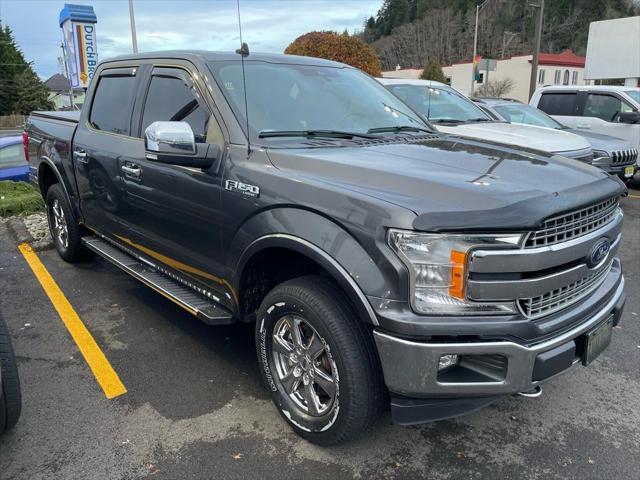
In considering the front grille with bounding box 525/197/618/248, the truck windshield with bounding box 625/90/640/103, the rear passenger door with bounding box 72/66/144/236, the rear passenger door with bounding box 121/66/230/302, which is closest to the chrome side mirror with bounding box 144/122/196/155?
the rear passenger door with bounding box 121/66/230/302

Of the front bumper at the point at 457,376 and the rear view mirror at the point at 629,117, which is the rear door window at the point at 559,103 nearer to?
the rear view mirror at the point at 629,117

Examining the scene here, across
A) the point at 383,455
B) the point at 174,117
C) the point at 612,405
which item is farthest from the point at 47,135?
the point at 612,405

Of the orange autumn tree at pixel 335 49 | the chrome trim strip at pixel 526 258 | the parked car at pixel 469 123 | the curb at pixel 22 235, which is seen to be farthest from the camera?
the orange autumn tree at pixel 335 49

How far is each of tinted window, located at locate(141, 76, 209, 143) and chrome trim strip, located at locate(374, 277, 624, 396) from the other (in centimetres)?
180

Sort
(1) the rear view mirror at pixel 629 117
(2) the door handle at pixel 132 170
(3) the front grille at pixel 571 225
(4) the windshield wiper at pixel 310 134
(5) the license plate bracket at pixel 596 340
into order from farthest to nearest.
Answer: (1) the rear view mirror at pixel 629 117, (2) the door handle at pixel 132 170, (4) the windshield wiper at pixel 310 134, (5) the license plate bracket at pixel 596 340, (3) the front grille at pixel 571 225

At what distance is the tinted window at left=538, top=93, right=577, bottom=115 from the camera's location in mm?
10773

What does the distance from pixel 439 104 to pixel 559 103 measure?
167 inches

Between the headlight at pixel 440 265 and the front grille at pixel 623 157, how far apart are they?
6816 mm

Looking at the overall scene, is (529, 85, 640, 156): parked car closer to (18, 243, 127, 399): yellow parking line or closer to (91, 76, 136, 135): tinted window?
(91, 76, 136, 135): tinted window

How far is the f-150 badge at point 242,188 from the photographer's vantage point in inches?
114

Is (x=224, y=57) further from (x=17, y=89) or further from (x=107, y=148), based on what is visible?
(x=17, y=89)

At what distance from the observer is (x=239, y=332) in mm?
4254

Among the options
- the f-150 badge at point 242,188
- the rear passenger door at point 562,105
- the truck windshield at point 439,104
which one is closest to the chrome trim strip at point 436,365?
the f-150 badge at point 242,188

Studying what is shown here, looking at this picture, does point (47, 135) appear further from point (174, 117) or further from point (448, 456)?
point (448, 456)
